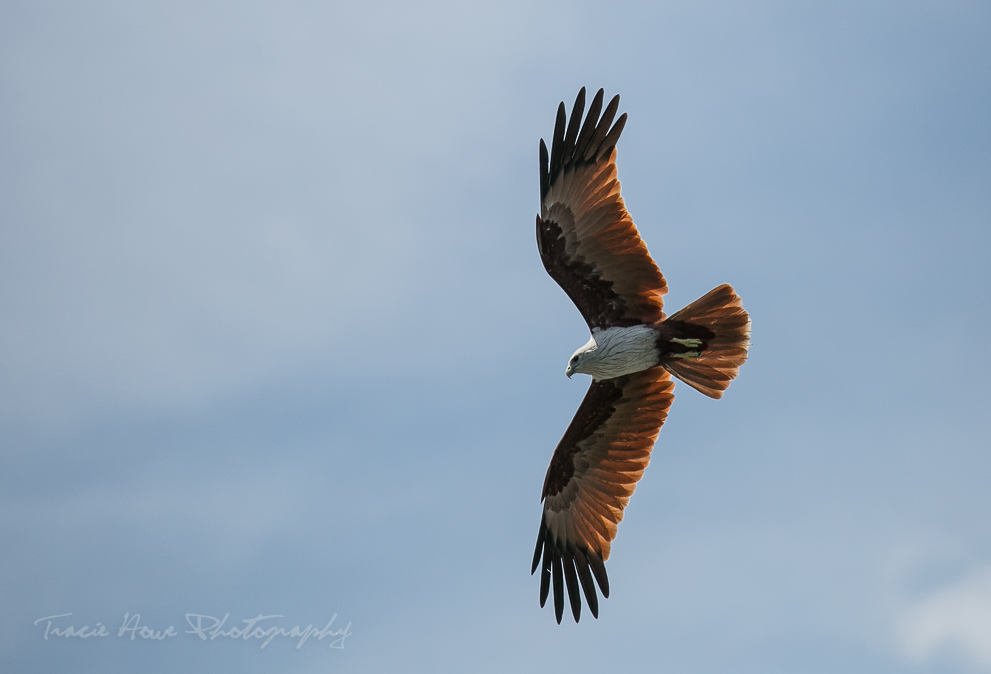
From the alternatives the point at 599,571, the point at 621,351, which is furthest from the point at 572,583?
the point at 621,351

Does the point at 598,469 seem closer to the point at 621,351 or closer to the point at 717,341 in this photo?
the point at 621,351

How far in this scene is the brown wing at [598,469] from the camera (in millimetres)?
8852

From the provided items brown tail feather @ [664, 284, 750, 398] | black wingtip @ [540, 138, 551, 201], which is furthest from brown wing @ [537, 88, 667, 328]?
brown tail feather @ [664, 284, 750, 398]

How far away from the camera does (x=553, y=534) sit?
9.38 metres

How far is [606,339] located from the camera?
825 cm

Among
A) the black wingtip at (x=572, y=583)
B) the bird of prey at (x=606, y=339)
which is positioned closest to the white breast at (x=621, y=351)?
the bird of prey at (x=606, y=339)

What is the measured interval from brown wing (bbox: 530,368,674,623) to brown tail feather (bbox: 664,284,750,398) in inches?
23.7

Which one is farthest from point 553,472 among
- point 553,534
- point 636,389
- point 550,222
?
point 550,222

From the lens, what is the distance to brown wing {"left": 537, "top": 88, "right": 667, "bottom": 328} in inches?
311

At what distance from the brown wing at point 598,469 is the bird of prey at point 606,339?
0.01 m

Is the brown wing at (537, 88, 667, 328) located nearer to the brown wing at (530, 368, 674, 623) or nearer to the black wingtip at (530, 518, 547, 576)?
the brown wing at (530, 368, 674, 623)

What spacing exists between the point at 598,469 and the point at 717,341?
6.86 feet

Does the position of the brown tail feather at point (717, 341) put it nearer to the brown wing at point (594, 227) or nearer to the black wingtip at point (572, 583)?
the brown wing at point (594, 227)

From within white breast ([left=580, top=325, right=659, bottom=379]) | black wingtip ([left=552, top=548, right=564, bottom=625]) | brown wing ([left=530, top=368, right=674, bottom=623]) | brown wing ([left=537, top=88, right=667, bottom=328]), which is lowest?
black wingtip ([left=552, top=548, right=564, bottom=625])
